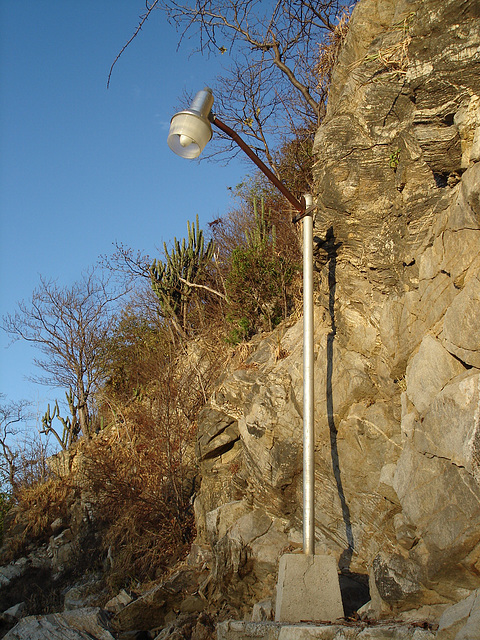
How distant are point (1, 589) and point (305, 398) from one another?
1112 centimetres

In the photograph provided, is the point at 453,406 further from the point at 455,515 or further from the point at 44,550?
the point at 44,550

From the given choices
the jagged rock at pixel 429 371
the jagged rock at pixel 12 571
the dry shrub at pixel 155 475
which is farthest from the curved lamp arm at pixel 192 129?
the jagged rock at pixel 12 571

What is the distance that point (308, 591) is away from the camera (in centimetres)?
622

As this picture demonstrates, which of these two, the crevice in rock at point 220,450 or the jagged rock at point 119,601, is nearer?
the jagged rock at point 119,601

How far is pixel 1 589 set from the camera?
1371 cm

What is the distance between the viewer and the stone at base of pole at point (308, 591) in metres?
6.16

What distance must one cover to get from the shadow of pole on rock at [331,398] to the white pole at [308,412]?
1.78 metres

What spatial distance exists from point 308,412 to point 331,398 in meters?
1.91

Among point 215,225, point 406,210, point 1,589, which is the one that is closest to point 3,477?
point 1,589

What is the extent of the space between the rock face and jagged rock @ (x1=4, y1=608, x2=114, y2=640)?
85.2 inches

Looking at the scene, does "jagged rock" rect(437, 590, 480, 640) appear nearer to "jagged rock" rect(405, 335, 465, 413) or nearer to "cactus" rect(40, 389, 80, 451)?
Answer: "jagged rock" rect(405, 335, 465, 413)

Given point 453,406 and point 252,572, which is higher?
point 453,406

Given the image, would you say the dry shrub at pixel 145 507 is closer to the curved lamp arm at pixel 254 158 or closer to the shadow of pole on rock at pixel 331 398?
the shadow of pole on rock at pixel 331 398

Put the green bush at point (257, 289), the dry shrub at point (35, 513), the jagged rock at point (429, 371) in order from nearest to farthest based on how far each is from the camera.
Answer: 1. the jagged rock at point (429, 371)
2. the green bush at point (257, 289)
3. the dry shrub at point (35, 513)
